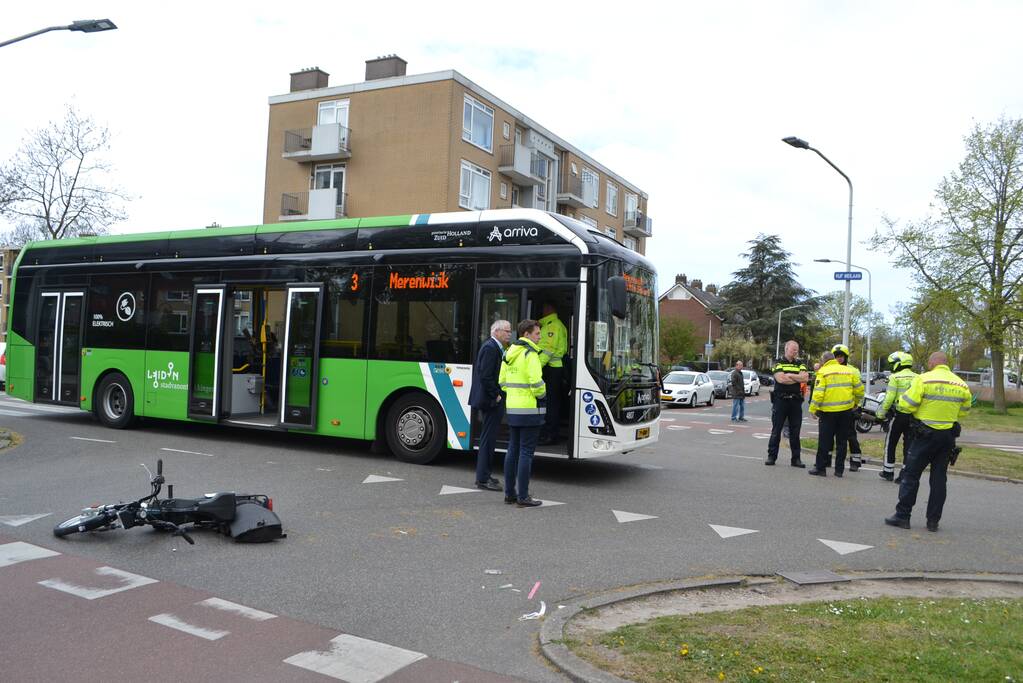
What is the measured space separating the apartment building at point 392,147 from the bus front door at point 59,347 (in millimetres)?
20178

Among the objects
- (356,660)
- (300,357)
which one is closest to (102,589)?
(356,660)

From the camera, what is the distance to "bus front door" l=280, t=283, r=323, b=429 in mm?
10984

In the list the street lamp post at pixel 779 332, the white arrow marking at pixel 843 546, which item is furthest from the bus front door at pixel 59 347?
the street lamp post at pixel 779 332

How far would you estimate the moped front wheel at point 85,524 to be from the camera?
625 cm

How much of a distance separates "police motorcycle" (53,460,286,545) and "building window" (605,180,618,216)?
158 ft

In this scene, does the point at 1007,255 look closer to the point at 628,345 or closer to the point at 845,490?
the point at 845,490

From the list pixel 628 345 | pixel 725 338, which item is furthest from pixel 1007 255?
pixel 725 338

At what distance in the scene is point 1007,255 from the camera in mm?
30234

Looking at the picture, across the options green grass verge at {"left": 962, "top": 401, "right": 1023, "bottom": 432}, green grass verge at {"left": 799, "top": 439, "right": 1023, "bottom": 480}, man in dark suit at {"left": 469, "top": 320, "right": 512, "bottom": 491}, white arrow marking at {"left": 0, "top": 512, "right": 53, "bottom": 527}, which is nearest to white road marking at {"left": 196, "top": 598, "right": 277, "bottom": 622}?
white arrow marking at {"left": 0, "top": 512, "right": 53, "bottom": 527}

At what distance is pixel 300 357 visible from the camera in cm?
1109

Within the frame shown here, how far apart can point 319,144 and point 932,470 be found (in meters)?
32.0

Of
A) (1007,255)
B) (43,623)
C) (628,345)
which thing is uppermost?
(1007,255)

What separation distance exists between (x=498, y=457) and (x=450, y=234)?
324 cm

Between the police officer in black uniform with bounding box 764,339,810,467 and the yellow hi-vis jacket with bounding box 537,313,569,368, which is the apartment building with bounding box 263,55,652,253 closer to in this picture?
the police officer in black uniform with bounding box 764,339,810,467
